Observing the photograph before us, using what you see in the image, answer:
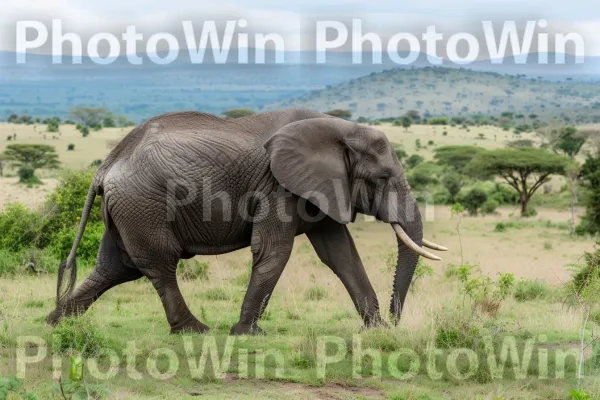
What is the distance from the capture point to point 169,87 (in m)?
173

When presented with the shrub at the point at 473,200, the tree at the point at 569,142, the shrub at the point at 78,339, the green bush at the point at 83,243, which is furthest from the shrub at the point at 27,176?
the tree at the point at 569,142

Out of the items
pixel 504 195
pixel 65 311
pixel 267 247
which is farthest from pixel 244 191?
pixel 504 195

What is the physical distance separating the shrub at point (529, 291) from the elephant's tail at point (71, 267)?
645cm

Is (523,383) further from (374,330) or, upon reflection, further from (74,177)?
(74,177)

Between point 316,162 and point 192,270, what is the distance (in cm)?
559

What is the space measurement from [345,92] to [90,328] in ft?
472

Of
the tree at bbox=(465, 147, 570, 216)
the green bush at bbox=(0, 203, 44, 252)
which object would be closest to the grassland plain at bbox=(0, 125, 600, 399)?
the green bush at bbox=(0, 203, 44, 252)

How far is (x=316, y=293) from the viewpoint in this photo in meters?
13.3

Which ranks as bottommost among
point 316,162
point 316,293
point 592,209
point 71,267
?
point 592,209

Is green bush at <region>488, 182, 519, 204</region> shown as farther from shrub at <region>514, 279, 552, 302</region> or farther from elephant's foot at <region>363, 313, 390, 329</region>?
elephant's foot at <region>363, 313, 390, 329</region>

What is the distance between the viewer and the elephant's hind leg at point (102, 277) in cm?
1052

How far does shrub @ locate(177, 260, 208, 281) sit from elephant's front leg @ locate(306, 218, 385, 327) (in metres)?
4.73

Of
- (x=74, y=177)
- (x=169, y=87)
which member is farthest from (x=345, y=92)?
(x=74, y=177)

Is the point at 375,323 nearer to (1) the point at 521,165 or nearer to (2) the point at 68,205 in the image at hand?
(2) the point at 68,205
